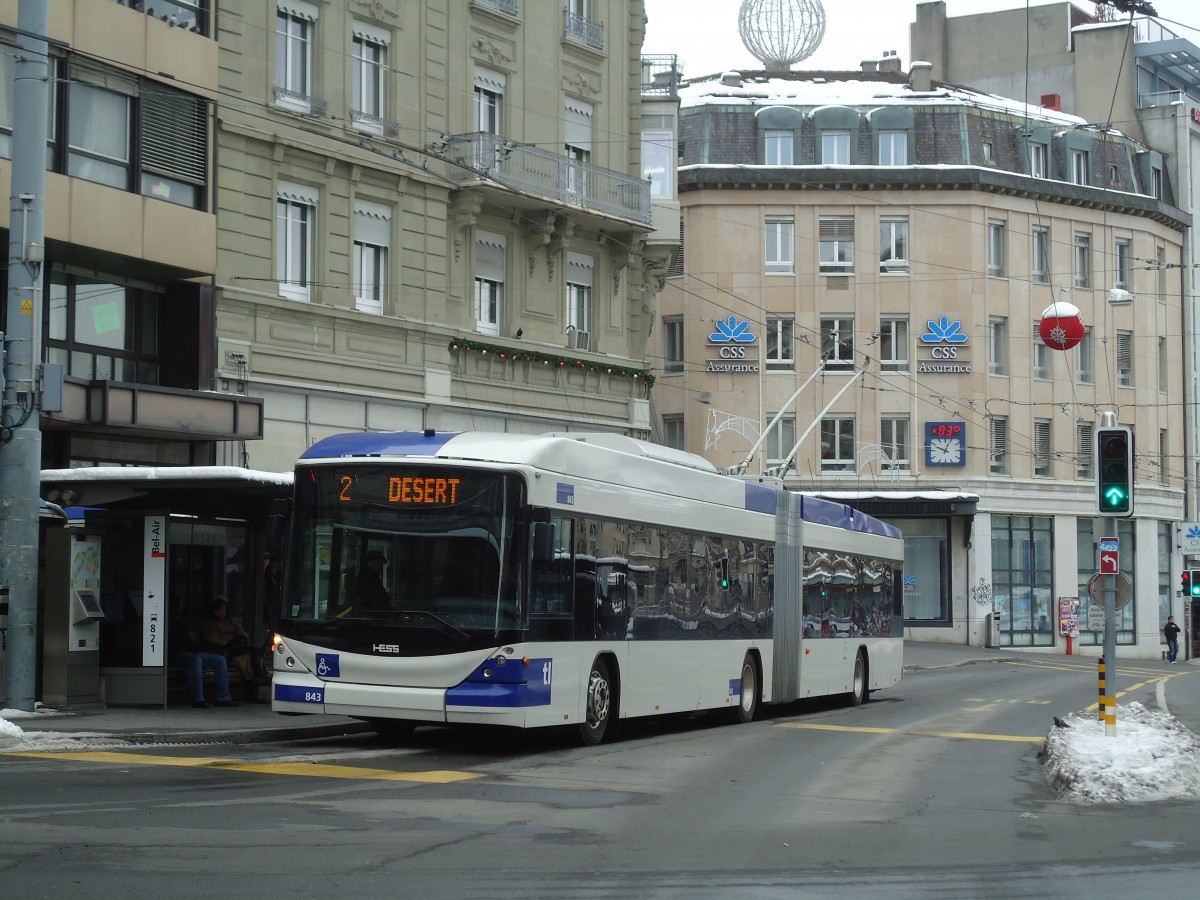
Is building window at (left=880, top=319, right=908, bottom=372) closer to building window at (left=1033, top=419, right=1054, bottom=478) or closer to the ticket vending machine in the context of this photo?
building window at (left=1033, top=419, right=1054, bottom=478)

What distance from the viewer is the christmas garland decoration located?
31141 millimetres

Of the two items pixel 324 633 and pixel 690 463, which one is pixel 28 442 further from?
pixel 690 463

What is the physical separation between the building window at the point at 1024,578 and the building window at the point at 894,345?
19.2 feet

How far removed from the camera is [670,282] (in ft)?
188

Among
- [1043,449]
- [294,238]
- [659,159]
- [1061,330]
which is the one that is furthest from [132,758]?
[1043,449]

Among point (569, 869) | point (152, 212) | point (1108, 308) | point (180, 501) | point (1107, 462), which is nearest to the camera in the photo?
point (569, 869)

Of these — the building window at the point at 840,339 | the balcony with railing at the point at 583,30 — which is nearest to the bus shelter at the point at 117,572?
the balcony with railing at the point at 583,30

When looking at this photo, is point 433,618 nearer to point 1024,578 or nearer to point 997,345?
point 1024,578

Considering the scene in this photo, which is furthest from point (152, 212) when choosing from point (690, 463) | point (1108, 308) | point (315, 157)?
point (1108, 308)

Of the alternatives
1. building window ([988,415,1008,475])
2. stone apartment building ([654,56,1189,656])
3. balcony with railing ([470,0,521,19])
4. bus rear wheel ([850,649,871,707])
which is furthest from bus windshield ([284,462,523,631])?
building window ([988,415,1008,475])

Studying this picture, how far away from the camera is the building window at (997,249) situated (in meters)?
58.2

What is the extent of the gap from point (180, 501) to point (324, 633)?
501 cm

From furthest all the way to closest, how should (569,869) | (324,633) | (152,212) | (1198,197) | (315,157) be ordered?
1. (1198,197)
2. (315,157)
3. (152,212)
4. (324,633)
5. (569,869)

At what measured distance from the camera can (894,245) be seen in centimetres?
5750
